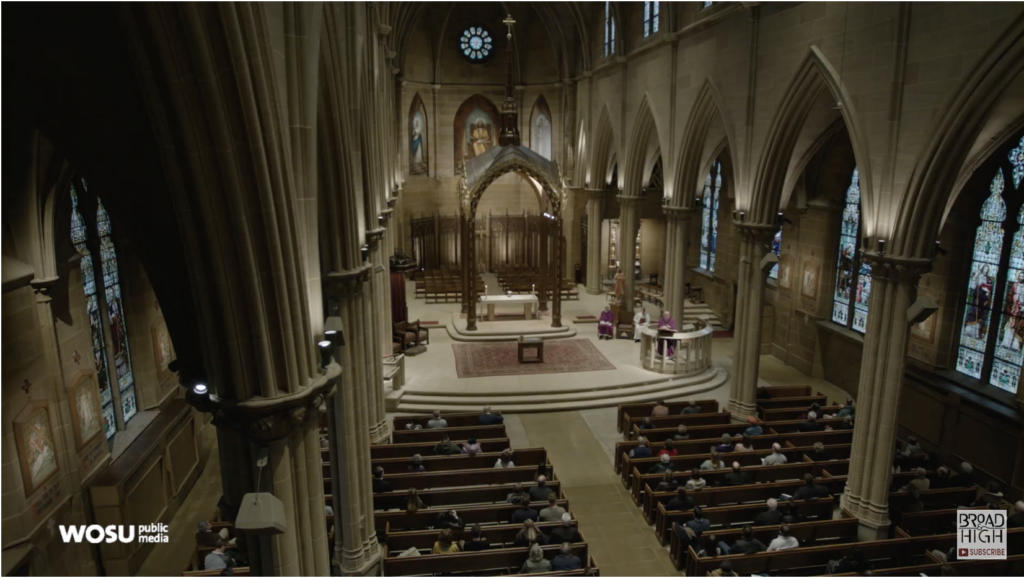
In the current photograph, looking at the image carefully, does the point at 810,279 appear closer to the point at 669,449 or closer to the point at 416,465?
the point at 669,449

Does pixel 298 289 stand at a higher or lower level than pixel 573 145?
lower

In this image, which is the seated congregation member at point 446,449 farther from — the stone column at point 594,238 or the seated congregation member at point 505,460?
the stone column at point 594,238

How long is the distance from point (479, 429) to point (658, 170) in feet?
62.3

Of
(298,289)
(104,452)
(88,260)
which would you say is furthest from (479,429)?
(298,289)

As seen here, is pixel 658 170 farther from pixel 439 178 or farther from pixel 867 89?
pixel 867 89

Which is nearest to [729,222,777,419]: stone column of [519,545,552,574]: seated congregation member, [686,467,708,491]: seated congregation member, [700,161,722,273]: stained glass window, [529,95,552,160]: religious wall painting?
[686,467,708,491]: seated congregation member

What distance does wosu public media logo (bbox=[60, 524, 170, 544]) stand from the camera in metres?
8.69

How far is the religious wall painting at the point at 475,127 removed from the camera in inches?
1213

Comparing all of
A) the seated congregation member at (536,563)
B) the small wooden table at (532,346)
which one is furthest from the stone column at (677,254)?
the seated congregation member at (536,563)

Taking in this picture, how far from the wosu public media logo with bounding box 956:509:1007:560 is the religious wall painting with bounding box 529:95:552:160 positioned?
2425 centimetres

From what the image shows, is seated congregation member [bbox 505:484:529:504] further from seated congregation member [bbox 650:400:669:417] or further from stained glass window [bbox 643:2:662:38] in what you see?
stained glass window [bbox 643:2:662:38]

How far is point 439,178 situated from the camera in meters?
30.8

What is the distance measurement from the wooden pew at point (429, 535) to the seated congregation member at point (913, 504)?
5429 mm

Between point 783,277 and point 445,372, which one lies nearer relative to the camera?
point 445,372
